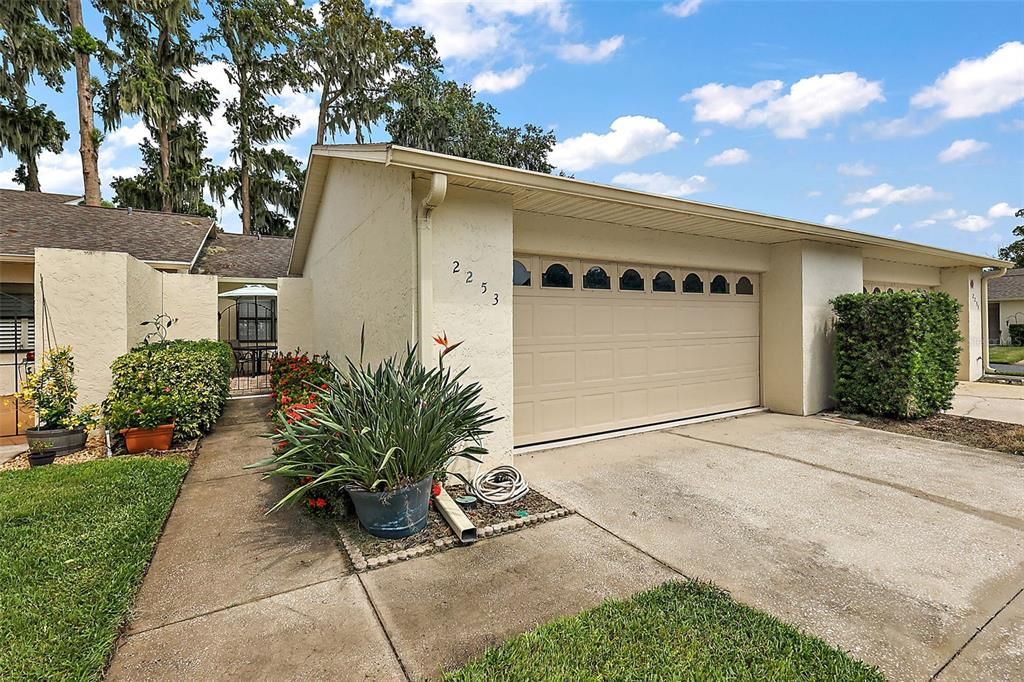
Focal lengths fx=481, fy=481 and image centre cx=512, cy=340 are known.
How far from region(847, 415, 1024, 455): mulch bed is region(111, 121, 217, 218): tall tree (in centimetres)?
2408

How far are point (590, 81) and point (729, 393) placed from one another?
22.7 ft

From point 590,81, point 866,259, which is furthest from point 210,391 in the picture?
point 866,259

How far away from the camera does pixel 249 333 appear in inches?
643

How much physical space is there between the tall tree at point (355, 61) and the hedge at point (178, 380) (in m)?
19.5

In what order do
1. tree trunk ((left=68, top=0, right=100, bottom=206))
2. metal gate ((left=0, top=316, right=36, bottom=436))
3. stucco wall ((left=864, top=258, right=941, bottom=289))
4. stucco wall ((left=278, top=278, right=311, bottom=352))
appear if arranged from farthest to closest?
tree trunk ((left=68, top=0, right=100, bottom=206)) < stucco wall ((left=278, top=278, right=311, bottom=352)) < stucco wall ((left=864, top=258, right=941, bottom=289)) < metal gate ((left=0, top=316, right=36, bottom=436))

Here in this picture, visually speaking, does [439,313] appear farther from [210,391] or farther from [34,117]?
[34,117]

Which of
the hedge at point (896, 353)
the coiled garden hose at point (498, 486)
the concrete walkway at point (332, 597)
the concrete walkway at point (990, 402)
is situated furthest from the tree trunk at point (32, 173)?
the concrete walkway at point (990, 402)

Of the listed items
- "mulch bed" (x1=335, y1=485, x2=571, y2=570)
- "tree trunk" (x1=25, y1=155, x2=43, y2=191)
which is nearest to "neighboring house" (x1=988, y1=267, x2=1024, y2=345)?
"mulch bed" (x1=335, y1=485, x2=571, y2=570)

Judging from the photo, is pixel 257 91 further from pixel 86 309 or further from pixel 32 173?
pixel 86 309

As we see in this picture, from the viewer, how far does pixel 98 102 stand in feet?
64.1

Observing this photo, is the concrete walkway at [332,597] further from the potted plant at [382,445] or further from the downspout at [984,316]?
the downspout at [984,316]

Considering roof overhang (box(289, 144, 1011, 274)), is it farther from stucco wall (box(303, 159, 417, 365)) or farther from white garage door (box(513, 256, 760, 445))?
white garage door (box(513, 256, 760, 445))

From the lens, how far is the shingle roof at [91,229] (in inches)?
411

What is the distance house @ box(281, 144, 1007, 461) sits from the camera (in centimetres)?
454
